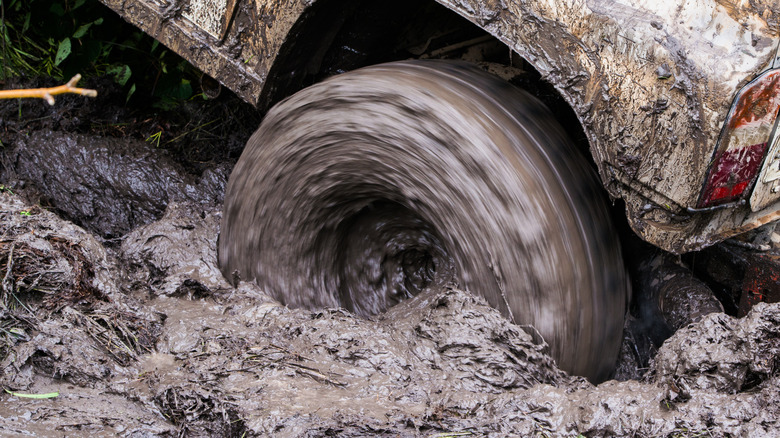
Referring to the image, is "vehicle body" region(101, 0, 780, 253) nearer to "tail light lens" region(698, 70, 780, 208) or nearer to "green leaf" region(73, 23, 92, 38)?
"tail light lens" region(698, 70, 780, 208)

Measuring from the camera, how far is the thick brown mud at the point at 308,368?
5.04 feet

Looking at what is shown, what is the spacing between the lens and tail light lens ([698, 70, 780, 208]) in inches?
58.4

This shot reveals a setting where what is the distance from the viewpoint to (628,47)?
5.21 feet

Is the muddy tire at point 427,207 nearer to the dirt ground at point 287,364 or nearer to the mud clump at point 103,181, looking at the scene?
the dirt ground at point 287,364

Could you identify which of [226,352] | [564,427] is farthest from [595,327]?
[226,352]

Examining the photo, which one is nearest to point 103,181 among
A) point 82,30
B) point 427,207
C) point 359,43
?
point 82,30

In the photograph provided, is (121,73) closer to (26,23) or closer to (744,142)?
(26,23)

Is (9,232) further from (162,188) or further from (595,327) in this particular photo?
(595,327)

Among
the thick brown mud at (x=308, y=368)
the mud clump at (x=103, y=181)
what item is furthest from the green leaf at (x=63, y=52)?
the thick brown mud at (x=308, y=368)

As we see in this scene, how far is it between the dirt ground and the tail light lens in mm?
315

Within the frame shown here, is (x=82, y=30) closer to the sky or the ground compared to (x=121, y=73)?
closer to the sky

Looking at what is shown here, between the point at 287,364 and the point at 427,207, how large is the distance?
0.63 metres

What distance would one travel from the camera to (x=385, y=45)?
2.54 m

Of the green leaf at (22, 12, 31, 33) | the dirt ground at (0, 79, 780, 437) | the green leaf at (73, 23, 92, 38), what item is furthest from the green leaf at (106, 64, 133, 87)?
the dirt ground at (0, 79, 780, 437)
